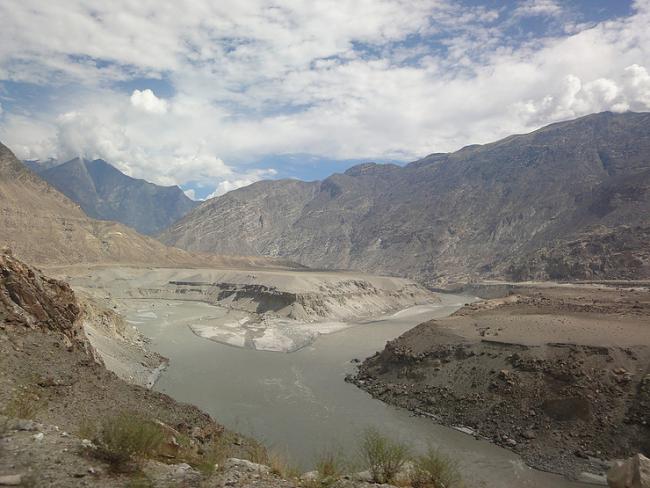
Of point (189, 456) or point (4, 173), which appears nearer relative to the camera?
point (189, 456)

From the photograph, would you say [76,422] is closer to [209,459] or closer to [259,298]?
[209,459]

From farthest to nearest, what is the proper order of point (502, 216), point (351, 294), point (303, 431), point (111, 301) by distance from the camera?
point (502, 216)
point (351, 294)
point (111, 301)
point (303, 431)

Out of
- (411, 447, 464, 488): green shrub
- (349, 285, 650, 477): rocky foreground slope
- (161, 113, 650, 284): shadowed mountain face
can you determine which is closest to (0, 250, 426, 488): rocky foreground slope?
(411, 447, 464, 488): green shrub

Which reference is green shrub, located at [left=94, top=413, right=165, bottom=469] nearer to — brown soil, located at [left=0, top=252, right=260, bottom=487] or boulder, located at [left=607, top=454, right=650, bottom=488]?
brown soil, located at [left=0, top=252, right=260, bottom=487]

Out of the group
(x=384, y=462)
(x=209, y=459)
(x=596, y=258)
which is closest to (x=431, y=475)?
(x=384, y=462)

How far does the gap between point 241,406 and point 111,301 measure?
4545 cm

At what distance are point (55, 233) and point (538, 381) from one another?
107909 millimetres

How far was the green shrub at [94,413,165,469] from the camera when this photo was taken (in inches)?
326

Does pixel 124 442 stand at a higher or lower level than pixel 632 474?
higher

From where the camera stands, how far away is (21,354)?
15.2m

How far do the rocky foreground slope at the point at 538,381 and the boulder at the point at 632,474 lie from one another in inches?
342

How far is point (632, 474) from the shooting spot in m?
9.85

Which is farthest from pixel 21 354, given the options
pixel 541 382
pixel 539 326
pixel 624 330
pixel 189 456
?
pixel 624 330

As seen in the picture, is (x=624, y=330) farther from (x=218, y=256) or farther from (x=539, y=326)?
(x=218, y=256)
